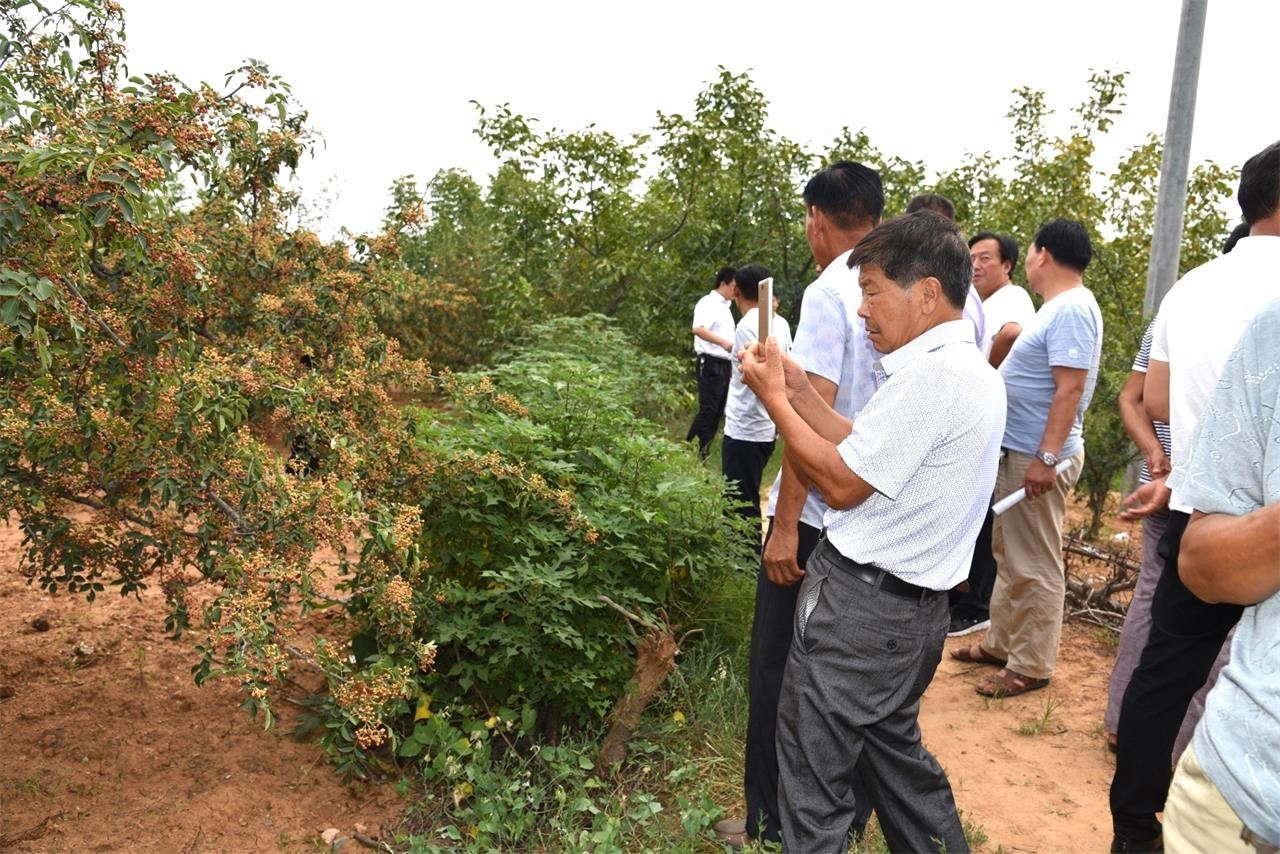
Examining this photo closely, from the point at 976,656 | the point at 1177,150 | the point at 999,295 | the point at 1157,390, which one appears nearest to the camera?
the point at 1157,390

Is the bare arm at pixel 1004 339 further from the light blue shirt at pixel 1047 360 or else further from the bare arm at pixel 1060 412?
the bare arm at pixel 1060 412

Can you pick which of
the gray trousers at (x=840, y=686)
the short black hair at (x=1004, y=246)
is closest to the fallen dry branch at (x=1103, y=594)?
the short black hair at (x=1004, y=246)

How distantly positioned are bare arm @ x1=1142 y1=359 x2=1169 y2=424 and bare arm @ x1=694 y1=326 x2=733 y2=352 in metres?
5.02

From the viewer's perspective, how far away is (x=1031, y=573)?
14.5 feet

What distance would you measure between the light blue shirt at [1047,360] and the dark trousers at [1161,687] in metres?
1.55

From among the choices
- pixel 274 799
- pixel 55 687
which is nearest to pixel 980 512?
pixel 274 799

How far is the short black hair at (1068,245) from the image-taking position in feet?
14.6

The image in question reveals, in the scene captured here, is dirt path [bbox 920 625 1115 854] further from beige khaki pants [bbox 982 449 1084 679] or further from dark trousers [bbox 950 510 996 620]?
dark trousers [bbox 950 510 996 620]

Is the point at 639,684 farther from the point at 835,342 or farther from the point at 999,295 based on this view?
the point at 999,295

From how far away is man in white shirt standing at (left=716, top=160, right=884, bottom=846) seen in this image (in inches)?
114

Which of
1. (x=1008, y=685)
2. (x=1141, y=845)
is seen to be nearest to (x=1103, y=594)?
(x=1008, y=685)

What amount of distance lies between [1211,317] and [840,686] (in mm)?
1485

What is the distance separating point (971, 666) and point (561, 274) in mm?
7716

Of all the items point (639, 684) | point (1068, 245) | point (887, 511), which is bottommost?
point (639, 684)
